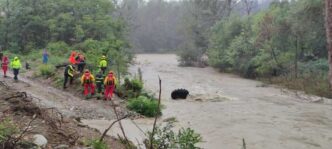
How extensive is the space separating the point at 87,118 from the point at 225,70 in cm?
3719

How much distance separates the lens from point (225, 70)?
2106 inches

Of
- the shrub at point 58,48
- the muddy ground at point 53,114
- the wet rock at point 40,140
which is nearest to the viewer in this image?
the wet rock at point 40,140

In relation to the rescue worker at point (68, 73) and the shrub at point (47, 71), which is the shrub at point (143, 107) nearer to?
the rescue worker at point (68, 73)

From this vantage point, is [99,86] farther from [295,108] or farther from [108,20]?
[108,20]

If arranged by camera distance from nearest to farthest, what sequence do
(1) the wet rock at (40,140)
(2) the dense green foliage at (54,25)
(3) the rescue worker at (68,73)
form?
(1) the wet rock at (40,140), (3) the rescue worker at (68,73), (2) the dense green foliage at (54,25)

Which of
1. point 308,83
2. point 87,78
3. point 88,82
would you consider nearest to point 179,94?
point 88,82

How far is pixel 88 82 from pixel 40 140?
11407 millimetres

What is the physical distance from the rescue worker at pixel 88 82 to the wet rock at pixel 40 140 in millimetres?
10937

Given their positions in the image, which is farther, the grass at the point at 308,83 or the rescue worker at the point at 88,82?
the grass at the point at 308,83

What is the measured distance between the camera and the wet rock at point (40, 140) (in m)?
9.17

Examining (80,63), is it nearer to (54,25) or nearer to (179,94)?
(179,94)

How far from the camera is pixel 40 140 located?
30.7ft

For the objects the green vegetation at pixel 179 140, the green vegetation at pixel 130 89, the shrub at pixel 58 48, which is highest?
the shrub at pixel 58 48

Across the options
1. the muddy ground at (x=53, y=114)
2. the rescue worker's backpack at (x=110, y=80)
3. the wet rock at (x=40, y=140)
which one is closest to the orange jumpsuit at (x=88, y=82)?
the muddy ground at (x=53, y=114)
